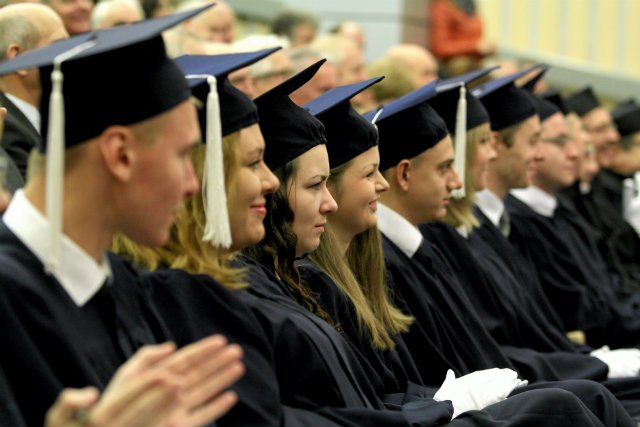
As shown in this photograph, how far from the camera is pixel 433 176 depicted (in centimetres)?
518

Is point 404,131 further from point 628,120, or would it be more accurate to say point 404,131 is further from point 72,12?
point 628,120

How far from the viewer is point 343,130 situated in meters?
4.52

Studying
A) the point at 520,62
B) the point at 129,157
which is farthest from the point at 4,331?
the point at 520,62

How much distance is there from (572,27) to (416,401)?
1117 centimetres

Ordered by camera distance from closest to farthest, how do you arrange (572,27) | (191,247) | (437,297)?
(191,247) → (437,297) → (572,27)

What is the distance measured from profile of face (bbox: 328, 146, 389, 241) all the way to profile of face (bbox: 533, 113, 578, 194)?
3057mm

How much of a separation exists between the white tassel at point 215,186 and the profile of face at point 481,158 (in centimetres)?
284

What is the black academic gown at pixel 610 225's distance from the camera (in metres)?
8.46

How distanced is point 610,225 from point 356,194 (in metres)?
4.70

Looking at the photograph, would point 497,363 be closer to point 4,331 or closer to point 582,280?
point 582,280

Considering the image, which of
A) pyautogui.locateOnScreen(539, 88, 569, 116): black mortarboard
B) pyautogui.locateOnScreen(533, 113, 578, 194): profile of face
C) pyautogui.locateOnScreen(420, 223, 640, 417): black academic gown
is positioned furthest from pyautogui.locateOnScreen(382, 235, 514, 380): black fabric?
pyautogui.locateOnScreen(539, 88, 569, 116): black mortarboard

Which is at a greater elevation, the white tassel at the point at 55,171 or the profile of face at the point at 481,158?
the white tassel at the point at 55,171

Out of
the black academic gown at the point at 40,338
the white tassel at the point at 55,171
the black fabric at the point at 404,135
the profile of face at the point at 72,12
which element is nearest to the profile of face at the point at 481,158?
the black fabric at the point at 404,135

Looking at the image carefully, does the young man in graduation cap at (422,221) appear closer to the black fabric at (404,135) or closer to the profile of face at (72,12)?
the black fabric at (404,135)
